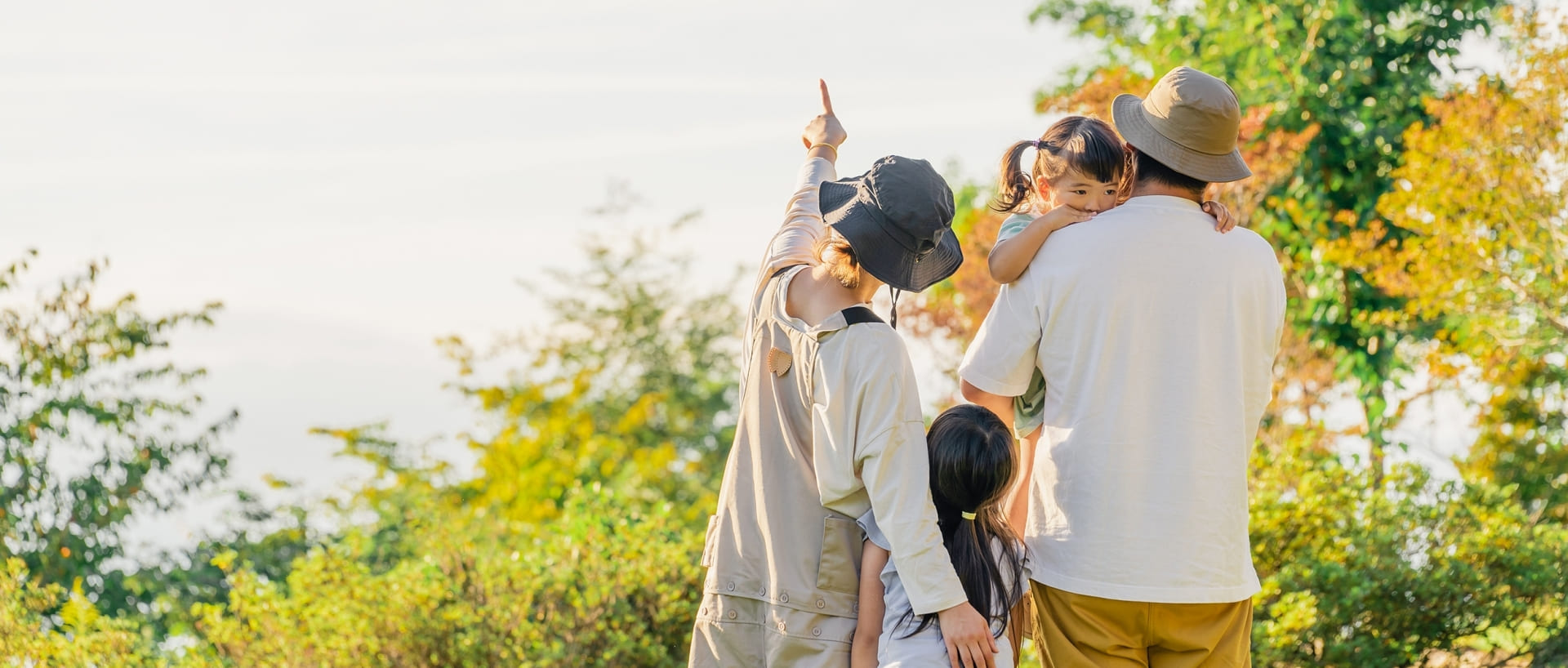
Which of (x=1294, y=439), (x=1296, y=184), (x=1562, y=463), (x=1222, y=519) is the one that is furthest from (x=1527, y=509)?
(x=1222, y=519)

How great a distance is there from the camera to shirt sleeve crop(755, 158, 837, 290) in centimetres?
225

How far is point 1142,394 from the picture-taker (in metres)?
2.03

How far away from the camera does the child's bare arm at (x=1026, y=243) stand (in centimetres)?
211

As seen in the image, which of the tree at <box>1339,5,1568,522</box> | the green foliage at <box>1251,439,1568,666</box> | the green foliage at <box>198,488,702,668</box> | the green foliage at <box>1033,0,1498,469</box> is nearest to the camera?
the green foliage at <box>198,488,702,668</box>

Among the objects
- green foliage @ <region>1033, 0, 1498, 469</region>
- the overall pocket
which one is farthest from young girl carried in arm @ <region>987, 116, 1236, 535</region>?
green foliage @ <region>1033, 0, 1498, 469</region>

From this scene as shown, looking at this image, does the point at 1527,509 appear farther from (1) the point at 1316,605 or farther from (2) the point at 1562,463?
(1) the point at 1316,605

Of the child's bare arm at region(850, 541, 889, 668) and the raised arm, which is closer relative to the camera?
the child's bare arm at region(850, 541, 889, 668)

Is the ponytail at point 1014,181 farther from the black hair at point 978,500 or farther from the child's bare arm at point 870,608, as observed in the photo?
the child's bare arm at point 870,608

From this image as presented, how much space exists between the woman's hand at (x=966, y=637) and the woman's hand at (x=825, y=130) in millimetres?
939

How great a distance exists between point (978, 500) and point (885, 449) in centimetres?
23

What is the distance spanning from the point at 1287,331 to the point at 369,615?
559 centimetres

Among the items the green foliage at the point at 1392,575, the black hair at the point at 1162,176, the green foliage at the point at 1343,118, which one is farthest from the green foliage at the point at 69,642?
the green foliage at the point at 1343,118

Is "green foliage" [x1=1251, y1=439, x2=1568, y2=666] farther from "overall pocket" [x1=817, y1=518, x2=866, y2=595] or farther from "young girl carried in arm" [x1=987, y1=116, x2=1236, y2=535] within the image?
"overall pocket" [x1=817, y1=518, x2=866, y2=595]

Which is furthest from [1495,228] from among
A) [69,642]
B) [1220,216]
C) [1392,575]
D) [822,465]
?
[69,642]
